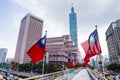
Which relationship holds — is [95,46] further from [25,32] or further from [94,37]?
[25,32]

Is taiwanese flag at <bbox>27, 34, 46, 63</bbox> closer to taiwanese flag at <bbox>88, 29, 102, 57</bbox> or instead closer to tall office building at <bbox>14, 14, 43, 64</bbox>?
taiwanese flag at <bbox>88, 29, 102, 57</bbox>

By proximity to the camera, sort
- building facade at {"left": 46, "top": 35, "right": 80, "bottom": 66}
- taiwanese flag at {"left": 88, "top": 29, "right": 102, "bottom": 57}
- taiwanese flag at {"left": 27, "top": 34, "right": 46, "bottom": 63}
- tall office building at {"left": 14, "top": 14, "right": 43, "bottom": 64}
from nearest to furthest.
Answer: taiwanese flag at {"left": 88, "top": 29, "right": 102, "bottom": 57} → taiwanese flag at {"left": 27, "top": 34, "right": 46, "bottom": 63} → building facade at {"left": 46, "top": 35, "right": 80, "bottom": 66} → tall office building at {"left": 14, "top": 14, "right": 43, "bottom": 64}

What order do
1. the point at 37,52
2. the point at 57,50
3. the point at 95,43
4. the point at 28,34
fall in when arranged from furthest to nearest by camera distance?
the point at 28,34
the point at 57,50
the point at 37,52
the point at 95,43

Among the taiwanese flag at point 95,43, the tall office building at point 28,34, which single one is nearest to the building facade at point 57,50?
the tall office building at point 28,34

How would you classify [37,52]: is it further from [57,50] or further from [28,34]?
[28,34]

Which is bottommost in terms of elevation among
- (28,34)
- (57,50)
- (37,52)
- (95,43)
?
(37,52)

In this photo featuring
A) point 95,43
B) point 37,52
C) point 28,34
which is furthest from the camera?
point 28,34

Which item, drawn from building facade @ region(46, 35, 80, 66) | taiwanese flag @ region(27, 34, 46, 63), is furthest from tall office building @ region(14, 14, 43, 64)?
taiwanese flag @ region(27, 34, 46, 63)

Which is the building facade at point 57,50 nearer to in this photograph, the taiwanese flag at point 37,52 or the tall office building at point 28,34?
the tall office building at point 28,34

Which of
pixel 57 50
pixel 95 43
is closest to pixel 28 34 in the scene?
pixel 57 50

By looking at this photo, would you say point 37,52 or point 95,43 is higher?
point 95,43

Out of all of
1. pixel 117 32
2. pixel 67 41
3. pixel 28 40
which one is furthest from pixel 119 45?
pixel 28 40

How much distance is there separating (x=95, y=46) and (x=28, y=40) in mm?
145713

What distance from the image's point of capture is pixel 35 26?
16038cm
